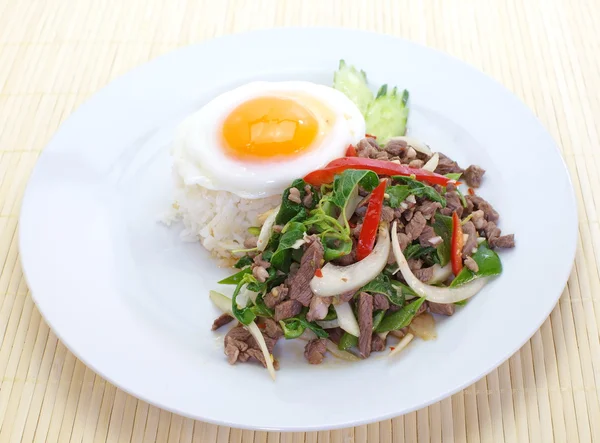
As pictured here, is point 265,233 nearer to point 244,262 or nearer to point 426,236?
point 244,262

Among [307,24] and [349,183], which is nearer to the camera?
[349,183]

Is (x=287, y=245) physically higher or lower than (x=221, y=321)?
higher

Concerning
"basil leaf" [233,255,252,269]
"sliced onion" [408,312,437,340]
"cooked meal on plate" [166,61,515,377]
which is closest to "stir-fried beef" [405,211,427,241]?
"cooked meal on plate" [166,61,515,377]

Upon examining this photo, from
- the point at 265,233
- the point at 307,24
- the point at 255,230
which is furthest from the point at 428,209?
the point at 307,24

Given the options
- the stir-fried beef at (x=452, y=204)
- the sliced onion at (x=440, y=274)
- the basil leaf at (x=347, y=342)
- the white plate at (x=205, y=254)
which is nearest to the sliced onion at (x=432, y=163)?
the stir-fried beef at (x=452, y=204)

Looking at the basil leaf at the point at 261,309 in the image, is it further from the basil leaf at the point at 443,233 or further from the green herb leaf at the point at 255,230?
the basil leaf at the point at 443,233

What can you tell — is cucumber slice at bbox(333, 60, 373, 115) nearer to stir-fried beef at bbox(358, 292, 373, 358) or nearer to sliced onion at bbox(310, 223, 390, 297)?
sliced onion at bbox(310, 223, 390, 297)
